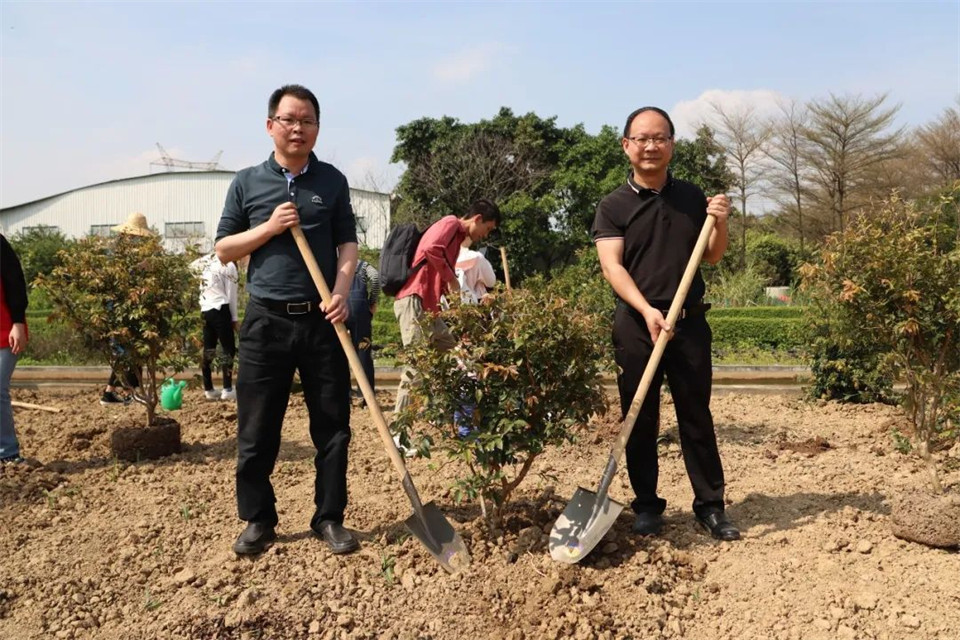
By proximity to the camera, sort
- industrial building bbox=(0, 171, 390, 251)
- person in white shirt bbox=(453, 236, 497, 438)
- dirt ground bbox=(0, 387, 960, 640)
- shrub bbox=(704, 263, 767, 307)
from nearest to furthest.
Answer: dirt ground bbox=(0, 387, 960, 640) < person in white shirt bbox=(453, 236, 497, 438) < shrub bbox=(704, 263, 767, 307) < industrial building bbox=(0, 171, 390, 251)

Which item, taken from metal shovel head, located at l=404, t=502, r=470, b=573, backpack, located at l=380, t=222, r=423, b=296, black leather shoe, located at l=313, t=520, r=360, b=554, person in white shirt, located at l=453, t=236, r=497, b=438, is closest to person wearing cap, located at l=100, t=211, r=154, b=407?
backpack, located at l=380, t=222, r=423, b=296

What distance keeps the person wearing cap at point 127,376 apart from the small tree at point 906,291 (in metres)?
4.23

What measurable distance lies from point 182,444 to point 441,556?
3140mm

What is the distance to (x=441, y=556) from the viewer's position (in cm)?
336

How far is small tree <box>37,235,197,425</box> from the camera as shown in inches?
210

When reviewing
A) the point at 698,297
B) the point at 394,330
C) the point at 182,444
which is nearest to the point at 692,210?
the point at 698,297

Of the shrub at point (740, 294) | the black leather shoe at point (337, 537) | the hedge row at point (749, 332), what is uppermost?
the shrub at point (740, 294)

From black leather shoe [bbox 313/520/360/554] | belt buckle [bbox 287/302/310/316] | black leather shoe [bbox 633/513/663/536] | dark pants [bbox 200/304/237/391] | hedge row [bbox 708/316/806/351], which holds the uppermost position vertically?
belt buckle [bbox 287/302/310/316]

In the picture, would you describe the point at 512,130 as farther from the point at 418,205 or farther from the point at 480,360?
the point at 480,360

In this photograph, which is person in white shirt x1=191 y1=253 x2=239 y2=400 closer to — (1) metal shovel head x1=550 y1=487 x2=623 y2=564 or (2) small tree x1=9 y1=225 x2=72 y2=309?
(1) metal shovel head x1=550 y1=487 x2=623 y2=564

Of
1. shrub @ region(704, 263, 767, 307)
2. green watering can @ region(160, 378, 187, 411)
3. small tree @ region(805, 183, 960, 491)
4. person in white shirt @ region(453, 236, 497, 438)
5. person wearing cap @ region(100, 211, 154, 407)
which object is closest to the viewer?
small tree @ region(805, 183, 960, 491)

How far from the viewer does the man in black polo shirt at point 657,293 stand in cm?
361

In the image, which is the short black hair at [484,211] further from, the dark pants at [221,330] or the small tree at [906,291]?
the dark pants at [221,330]

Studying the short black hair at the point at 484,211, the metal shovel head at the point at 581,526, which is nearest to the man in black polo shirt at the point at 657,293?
the metal shovel head at the point at 581,526
